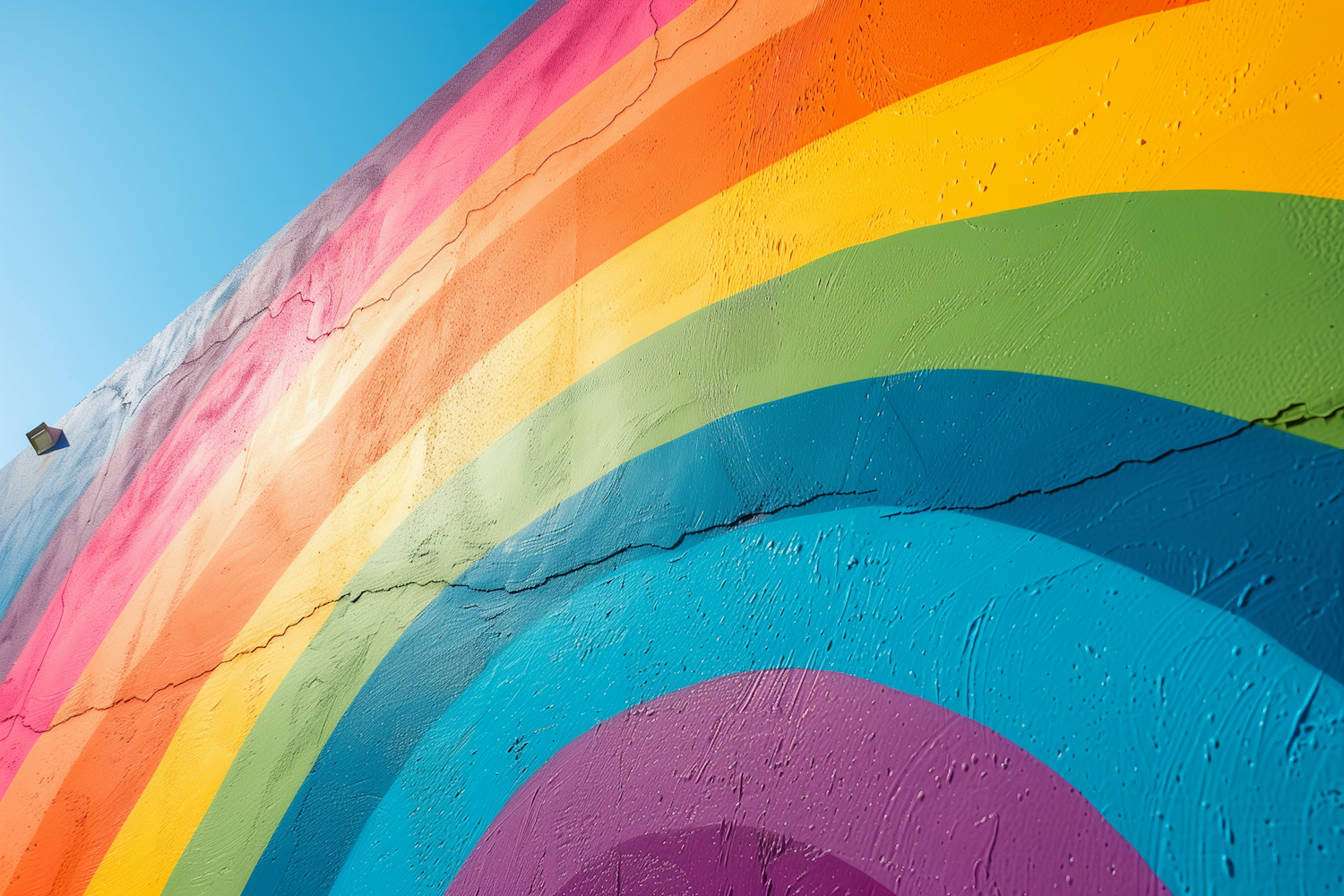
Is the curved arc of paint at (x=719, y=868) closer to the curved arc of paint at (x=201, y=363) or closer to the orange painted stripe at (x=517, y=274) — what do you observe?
the orange painted stripe at (x=517, y=274)

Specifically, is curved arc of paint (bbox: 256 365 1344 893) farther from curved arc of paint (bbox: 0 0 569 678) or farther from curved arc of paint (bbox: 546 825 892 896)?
curved arc of paint (bbox: 0 0 569 678)

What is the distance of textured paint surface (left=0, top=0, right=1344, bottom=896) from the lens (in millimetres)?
686

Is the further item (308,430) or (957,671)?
(308,430)

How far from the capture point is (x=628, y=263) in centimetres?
149

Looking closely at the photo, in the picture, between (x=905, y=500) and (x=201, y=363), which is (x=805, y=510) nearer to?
(x=905, y=500)

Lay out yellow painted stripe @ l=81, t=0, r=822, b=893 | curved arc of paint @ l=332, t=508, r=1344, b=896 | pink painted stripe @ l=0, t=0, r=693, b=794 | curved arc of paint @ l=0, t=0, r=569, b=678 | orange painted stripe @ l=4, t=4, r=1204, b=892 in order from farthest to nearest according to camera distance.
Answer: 1. curved arc of paint @ l=0, t=0, r=569, b=678
2. pink painted stripe @ l=0, t=0, r=693, b=794
3. yellow painted stripe @ l=81, t=0, r=822, b=893
4. orange painted stripe @ l=4, t=4, r=1204, b=892
5. curved arc of paint @ l=332, t=508, r=1344, b=896

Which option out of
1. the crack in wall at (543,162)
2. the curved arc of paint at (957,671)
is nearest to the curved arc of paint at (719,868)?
the curved arc of paint at (957,671)

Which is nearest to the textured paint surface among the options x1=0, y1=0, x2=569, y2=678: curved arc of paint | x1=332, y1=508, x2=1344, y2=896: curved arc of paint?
x1=332, y1=508, x2=1344, y2=896: curved arc of paint

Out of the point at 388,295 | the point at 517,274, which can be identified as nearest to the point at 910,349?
the point at 517,274

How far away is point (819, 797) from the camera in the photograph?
2.78ft

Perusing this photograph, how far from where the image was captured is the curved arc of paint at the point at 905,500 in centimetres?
67

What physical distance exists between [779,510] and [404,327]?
4.33ft

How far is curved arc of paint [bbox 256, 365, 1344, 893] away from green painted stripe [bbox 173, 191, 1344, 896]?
0.10ft

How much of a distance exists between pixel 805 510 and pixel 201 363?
2588 millimetres
